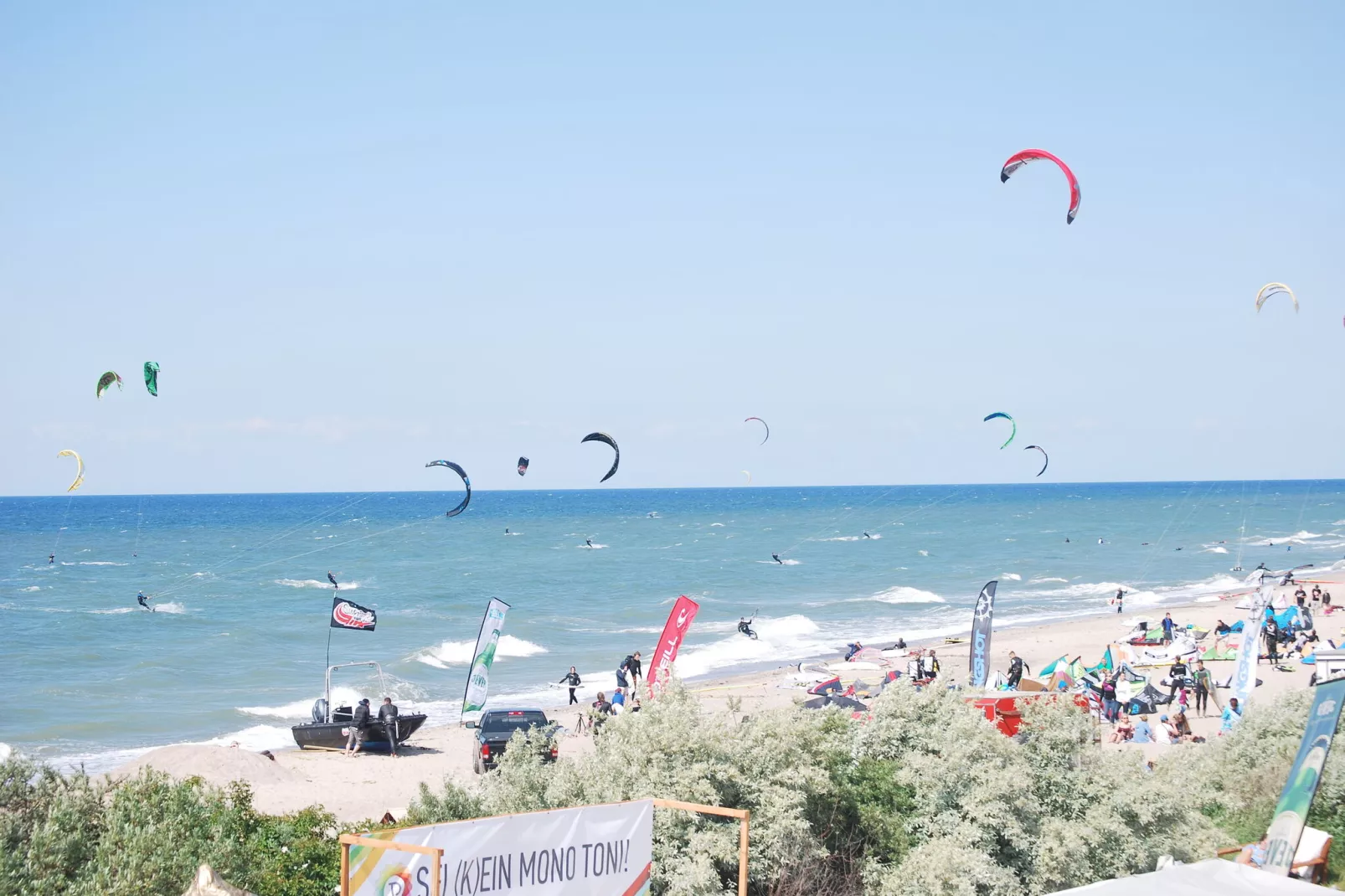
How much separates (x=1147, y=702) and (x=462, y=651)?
78.9 feet

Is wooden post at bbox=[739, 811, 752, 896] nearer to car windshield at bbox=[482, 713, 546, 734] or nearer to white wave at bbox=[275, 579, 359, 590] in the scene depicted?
car windshield at bbox=[482, 713, 546, 734]

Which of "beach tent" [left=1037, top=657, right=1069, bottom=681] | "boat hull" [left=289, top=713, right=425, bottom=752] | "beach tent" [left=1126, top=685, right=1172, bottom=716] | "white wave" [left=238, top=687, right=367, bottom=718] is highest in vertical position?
"beach tent" [left=1037, top=657, right=1069, bottom=681]

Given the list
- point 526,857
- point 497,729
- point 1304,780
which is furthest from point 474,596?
point 526,857

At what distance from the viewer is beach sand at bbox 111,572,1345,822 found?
708 inches

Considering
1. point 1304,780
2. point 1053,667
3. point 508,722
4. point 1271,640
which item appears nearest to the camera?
point 1304,780

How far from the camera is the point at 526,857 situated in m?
6.21

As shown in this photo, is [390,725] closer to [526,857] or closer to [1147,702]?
[1147,702]

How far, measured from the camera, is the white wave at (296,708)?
95.0ft

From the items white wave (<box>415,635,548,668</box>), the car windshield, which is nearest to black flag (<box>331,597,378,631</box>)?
the car windshield

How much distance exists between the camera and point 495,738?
19.9 m

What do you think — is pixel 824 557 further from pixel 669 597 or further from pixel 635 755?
pixel 635 755

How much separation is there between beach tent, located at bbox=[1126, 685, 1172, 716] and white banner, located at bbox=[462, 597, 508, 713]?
13951 millimetres

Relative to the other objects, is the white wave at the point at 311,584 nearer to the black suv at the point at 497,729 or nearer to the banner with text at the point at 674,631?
the black suv at the point at 497,729

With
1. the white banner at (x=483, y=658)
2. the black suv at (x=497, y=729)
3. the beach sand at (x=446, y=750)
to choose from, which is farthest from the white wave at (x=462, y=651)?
the black suv at (x=497, y=729)
